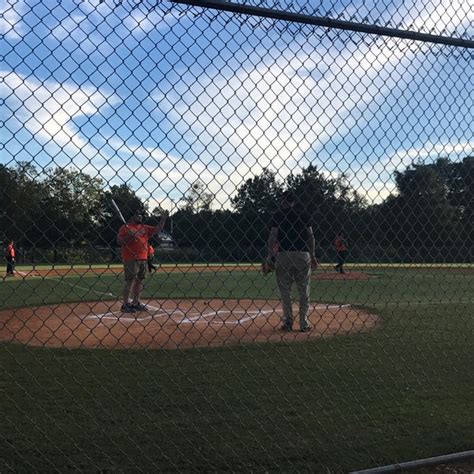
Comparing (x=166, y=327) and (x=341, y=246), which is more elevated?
(x=341, y=246)

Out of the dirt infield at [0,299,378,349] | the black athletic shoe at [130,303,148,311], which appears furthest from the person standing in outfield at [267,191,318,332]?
the black athletic shoe at [130,303,148,311]

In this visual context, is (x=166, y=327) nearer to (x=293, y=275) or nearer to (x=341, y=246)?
(x=293, y=275)

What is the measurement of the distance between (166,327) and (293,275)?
2.04m

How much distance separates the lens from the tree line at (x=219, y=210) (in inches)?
115

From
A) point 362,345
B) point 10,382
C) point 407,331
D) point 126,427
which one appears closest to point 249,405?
point 126,427

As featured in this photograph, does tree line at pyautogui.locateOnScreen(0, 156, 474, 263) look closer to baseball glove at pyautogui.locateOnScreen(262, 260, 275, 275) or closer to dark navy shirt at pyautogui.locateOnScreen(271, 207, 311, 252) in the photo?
dark navy shirt at pyautogui.locateOnScreen(271, 207, 311, 252)

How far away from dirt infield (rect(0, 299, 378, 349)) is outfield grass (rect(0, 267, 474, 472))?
0.50m

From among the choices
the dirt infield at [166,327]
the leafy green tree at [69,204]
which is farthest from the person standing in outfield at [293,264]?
the leafy green tree at [69,204]

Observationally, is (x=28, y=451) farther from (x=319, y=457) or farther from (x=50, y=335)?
(x=50, y=335)

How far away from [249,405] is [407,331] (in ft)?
13.7

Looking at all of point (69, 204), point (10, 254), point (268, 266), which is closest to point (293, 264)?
point (268, 266)

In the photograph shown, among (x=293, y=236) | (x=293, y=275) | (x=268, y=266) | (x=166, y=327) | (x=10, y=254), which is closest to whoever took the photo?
(x=10, y=254)

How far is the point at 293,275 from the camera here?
25.4 feet

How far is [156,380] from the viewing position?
5262mm
